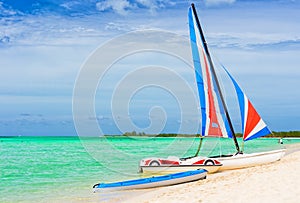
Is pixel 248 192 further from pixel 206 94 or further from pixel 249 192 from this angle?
pixel 206 94

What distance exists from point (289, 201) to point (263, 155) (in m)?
9.99

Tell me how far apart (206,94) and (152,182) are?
5.76 m

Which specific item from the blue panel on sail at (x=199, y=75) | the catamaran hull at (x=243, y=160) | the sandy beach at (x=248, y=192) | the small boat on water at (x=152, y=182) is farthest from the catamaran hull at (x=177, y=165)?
the sandy beach at (x=248, y=192)

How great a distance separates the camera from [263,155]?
1795cm

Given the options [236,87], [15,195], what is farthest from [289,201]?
[236,87]

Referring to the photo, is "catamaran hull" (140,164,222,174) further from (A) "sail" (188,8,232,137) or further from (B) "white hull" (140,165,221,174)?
(A) "sail" (188,8,232,137)

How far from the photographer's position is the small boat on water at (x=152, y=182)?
12.8 metres

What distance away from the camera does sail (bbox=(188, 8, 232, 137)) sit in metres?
18.0

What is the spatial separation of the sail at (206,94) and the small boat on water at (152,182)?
11.9ft

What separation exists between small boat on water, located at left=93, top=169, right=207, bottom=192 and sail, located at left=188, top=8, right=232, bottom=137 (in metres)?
3.64

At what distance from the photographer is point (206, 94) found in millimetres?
18000

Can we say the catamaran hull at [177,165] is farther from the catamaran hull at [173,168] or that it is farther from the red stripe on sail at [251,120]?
the red stripe on sail at [251,120]

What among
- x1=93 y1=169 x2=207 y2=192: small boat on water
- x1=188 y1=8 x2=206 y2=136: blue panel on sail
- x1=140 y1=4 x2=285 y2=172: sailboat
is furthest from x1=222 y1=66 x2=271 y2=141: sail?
x1=93 y1=169 x2=207 y2=192: small boat on water

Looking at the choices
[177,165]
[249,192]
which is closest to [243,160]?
[177,165]
